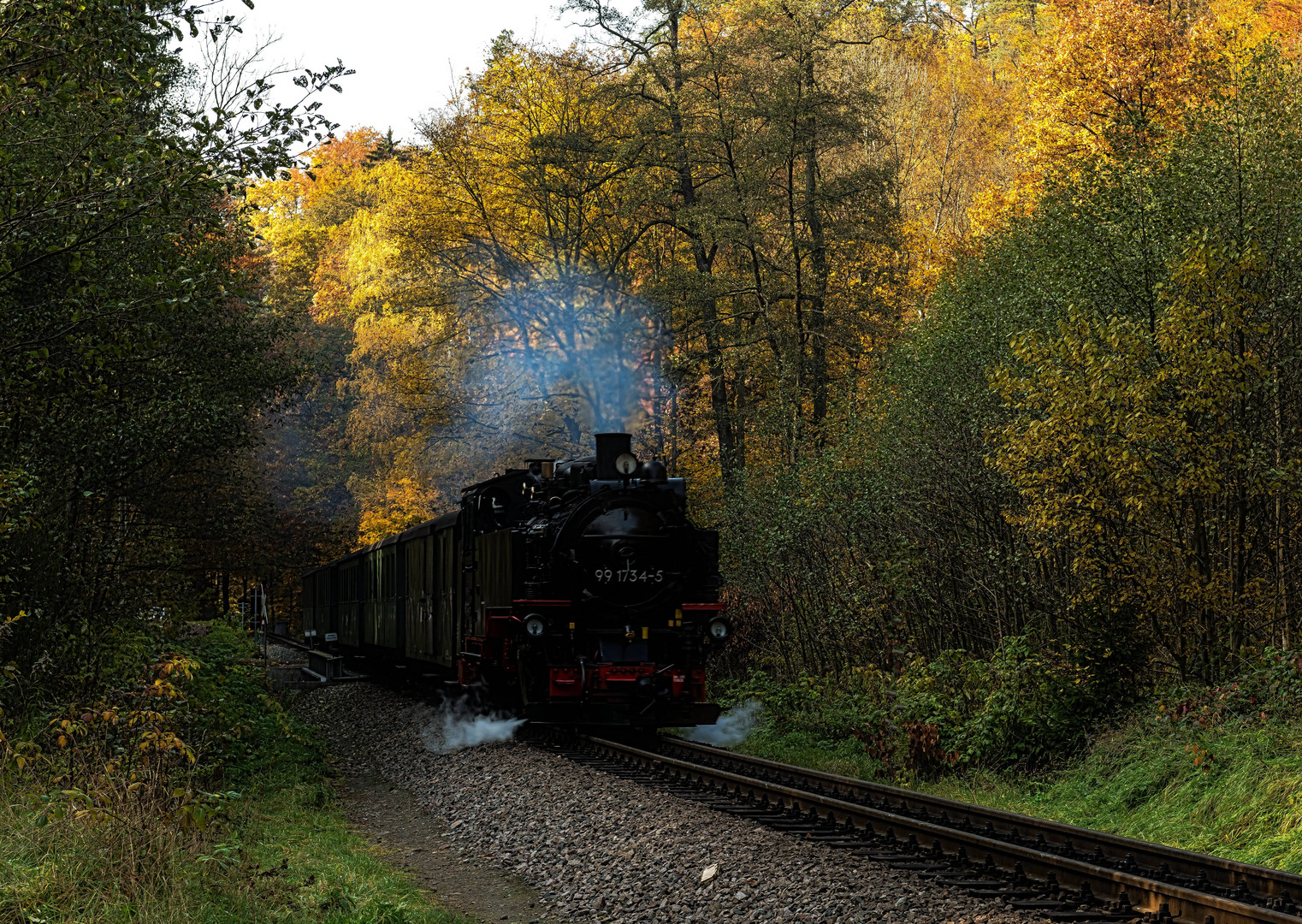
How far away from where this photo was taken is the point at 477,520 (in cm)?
1694

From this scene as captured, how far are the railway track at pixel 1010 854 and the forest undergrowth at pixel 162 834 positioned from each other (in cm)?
315

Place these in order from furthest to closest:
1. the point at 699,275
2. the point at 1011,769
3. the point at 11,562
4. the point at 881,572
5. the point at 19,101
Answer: the point at 699,275, the point at 881,572, the point at 1011,769, the point at 11,562, the point at 19,101

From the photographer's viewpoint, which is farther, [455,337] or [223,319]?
[455,337]

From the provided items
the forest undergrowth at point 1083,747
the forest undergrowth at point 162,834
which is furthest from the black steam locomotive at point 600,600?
the forest undergrowth at point 162,834

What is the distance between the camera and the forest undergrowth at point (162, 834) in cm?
659

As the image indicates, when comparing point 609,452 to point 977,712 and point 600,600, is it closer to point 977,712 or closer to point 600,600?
point 600,600

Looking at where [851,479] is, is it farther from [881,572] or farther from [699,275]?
[699,275]

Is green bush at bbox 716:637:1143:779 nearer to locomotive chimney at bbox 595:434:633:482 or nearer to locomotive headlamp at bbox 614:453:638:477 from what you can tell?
locomotive headlamp at bbox 614:453:638:477

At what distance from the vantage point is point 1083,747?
12.1 metres

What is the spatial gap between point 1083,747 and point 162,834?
29.2 ft

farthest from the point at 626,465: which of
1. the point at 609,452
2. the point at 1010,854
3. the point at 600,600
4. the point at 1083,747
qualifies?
the point at 1010,854

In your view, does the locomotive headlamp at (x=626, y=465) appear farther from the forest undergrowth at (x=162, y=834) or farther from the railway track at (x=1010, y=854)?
the forest undergrowth at (x=162, y=834)

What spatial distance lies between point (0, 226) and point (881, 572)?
12150 millimetres

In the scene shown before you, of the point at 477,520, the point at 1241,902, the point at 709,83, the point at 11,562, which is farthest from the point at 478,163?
the point at 1241,902
